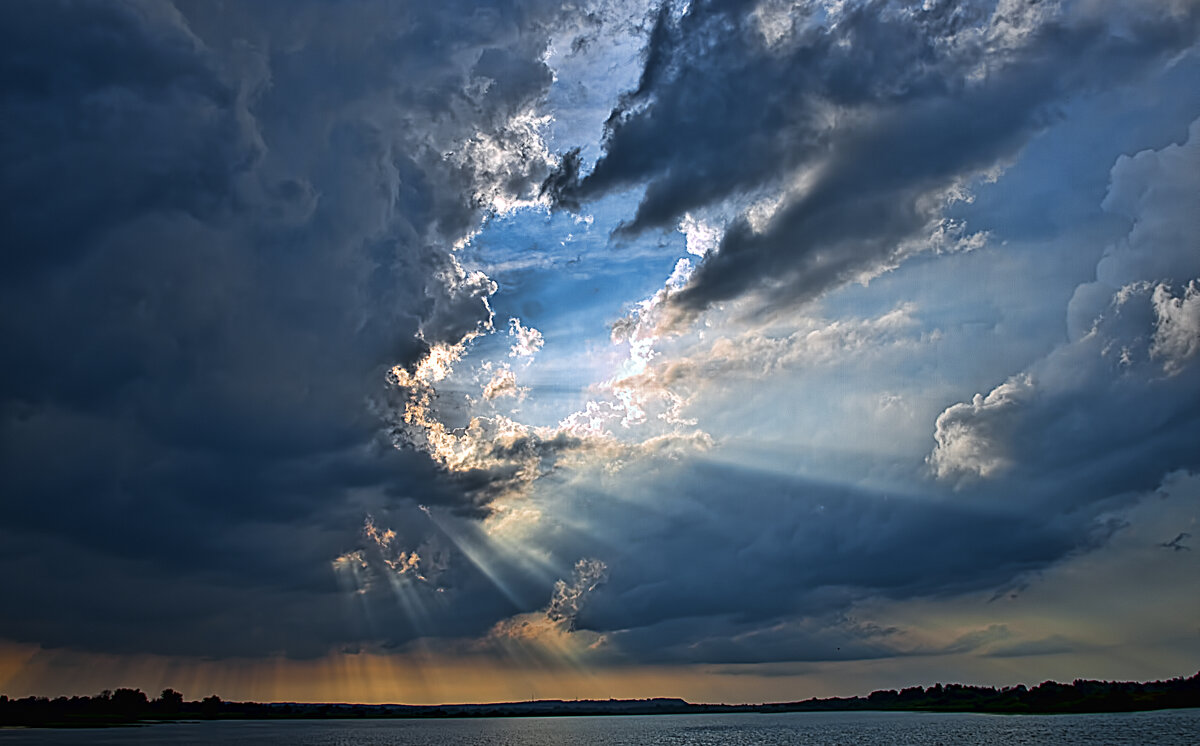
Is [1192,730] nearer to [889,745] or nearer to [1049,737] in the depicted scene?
[1049,737]

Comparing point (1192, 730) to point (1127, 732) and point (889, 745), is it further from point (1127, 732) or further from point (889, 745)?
point (889, 745)

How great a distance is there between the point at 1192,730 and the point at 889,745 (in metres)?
75.4

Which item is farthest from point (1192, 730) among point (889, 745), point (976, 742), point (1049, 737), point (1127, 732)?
point (889, 745)

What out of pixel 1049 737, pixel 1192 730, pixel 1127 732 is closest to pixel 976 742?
pixel 1049 737

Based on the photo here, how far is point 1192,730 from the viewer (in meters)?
194

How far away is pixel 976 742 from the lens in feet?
628

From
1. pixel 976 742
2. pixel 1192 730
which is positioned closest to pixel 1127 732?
pixel 1192 730

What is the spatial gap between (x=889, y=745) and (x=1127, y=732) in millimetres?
61764

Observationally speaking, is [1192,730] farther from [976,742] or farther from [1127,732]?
[976,742]

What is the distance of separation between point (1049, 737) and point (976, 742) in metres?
19.2

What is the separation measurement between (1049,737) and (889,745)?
131 feet

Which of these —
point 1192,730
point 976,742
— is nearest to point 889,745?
point 976,742

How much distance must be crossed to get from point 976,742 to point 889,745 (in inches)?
822

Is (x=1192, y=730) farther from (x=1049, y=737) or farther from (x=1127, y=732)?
(x=1049, y=737)
